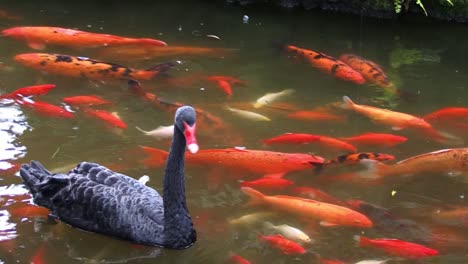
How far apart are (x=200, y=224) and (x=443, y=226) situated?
1948 mm

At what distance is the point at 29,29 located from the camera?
812 centimetres

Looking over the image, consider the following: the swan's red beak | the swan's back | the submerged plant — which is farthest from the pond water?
the swan's red beak

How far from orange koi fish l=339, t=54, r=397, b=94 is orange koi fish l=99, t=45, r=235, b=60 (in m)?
1.64

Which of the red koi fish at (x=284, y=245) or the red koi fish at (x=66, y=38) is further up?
the red koi fish at (x=66, y=38)

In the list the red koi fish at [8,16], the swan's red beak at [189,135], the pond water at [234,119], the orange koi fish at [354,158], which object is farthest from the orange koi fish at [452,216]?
the red koi fish at [8,16]

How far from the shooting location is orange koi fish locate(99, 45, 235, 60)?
8117 millimetres

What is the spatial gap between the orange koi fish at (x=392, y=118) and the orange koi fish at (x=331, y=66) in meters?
0.89

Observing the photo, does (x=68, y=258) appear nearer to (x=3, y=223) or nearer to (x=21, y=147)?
(x=3, y=223)

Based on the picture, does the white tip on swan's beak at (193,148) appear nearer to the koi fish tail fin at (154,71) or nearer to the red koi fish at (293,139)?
the red koi fish at (293,139)

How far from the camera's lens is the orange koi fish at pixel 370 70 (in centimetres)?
792

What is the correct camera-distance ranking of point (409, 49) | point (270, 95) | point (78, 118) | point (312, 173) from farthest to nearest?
point (409, 49)
point (270, 95)
point (78, 118)
point (312, 173)

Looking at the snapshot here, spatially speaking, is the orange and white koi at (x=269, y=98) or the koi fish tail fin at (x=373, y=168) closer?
the koi fish tail fin at (x=373, y=168)

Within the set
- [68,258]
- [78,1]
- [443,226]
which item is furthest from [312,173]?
[78,1]

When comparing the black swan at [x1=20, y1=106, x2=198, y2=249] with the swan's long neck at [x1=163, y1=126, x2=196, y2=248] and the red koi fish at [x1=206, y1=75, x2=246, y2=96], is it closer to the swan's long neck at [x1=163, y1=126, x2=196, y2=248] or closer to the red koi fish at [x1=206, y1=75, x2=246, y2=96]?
the swan's long neck at [x1=163, y1=126, x2=196, y2=248]
